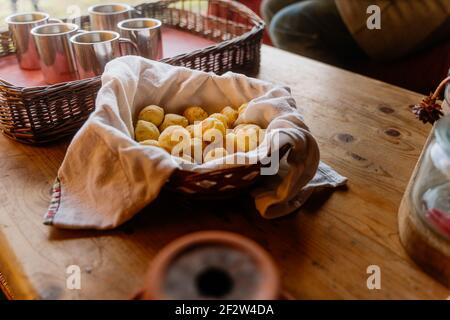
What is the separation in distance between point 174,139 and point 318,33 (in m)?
1.11

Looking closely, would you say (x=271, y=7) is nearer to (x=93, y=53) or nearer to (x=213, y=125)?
(x=93, y=53)

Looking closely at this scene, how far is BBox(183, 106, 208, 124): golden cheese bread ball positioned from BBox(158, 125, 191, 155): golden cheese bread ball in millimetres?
97

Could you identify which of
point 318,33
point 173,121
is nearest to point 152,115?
point 173,121

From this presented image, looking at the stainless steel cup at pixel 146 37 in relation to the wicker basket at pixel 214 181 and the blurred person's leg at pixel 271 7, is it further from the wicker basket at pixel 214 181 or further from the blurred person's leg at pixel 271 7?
the blurred person's leg at pixel 271 7

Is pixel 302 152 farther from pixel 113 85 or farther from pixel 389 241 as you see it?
pixel 113 85

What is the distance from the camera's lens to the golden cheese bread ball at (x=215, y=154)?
20.7 inches

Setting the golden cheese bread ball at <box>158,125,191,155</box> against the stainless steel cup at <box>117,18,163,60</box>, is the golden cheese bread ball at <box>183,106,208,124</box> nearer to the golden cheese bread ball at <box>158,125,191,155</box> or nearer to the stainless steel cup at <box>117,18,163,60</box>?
the golden cheese bread ball at <box>158,125,191,155</box>

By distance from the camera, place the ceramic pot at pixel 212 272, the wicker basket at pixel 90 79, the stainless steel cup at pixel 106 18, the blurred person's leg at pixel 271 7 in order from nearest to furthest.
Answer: the ceramic pot at pixel 212 272, the wicker basket at pixel 90 79, the stainless steel cup at pixel 106 18, the blurred person's leg at pixel 271 7

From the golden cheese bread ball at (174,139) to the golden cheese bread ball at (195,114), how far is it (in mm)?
97

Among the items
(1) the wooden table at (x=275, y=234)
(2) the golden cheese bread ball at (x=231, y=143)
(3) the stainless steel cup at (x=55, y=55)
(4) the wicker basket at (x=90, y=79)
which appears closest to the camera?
(1) the wooden table at (x=275, y=234)

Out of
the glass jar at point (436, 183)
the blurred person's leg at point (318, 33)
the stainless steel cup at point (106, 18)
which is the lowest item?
the blurred person's leg at point (318, 33)

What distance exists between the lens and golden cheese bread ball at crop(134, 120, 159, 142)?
58cm

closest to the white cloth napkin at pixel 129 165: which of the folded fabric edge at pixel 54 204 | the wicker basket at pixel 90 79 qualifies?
the folded fabric edge at pixel 54 204
